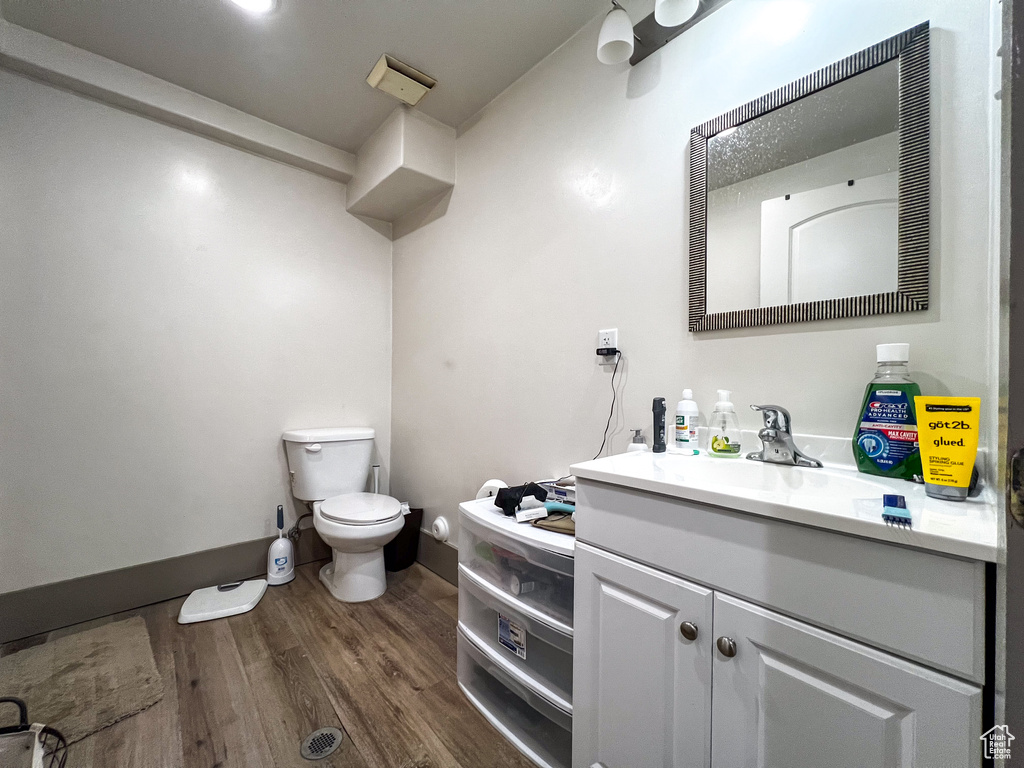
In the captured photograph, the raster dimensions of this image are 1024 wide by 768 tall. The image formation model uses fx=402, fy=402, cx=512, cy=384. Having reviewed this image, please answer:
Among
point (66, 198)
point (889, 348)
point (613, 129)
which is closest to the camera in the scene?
point (889, 348)

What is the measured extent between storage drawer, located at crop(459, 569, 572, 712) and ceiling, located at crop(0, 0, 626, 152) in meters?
1.94

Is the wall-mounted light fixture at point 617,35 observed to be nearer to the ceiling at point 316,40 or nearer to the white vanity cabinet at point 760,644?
the ceiling at point 316,40

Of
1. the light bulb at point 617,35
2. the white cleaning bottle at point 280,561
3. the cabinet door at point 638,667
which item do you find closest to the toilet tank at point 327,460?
the white cleaning bottle at point 280,561

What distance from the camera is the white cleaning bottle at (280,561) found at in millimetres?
2063

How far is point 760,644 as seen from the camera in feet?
2.23

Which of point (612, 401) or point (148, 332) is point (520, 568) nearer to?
point (612, 401)

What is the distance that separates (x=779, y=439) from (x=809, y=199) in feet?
2.07

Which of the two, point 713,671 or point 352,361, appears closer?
point 713,671

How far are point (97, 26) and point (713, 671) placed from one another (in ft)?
9.37

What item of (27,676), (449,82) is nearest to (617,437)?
(449,82)

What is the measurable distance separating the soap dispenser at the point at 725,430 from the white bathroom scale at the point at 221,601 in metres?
2.07

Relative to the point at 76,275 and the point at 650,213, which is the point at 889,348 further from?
the point at 76,275

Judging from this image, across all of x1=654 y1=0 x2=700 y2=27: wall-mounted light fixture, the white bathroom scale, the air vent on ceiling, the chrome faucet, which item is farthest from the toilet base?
x1=654 y1=0 x2=700 y2=27: wall-mounted light fixture

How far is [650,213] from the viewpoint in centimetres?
134
